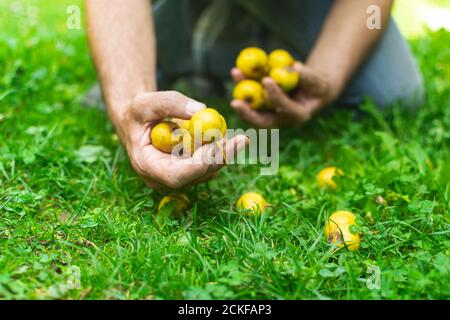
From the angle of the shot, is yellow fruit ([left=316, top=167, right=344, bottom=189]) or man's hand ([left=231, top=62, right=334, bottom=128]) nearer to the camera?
yellow fruit ([left=316, top=167, right=344, bottom=189])

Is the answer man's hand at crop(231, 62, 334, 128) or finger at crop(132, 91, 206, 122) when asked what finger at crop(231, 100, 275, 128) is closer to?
man's hand at crop(231, 62, 334, 128)

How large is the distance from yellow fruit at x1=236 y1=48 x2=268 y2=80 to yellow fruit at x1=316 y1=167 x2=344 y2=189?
594 mm

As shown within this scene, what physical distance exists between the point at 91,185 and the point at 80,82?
1538 mm

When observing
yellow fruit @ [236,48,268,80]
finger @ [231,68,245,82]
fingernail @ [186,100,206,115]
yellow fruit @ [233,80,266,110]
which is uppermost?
yellow fruit @ [236,48,268,80]

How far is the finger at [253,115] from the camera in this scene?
9.05 ft

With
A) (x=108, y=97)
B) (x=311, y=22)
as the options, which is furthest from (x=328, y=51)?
(x=108, y=97)

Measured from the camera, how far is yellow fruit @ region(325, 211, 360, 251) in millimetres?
1953

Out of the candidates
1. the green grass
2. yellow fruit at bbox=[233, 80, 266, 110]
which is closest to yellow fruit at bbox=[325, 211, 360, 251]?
the green grass

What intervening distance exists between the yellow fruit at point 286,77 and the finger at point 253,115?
0.17m

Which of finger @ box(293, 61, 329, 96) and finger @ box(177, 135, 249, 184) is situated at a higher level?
finger @ box(293, 61, 329, 96)

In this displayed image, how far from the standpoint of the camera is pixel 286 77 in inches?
107

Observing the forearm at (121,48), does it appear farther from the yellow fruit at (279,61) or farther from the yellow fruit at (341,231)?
the yellow fruit at (341,231)

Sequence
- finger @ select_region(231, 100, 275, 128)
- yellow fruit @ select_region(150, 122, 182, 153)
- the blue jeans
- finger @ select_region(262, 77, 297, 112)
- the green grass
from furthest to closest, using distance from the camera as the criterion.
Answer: the blue jeans < finger @ select_region(231, 100, 275, 128) < finger @ select_region(262, 77, 297, 112) < yellow fruit @ select_region(150, 122, 182, 153) < the green grass

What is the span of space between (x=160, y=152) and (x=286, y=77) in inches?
37.4
